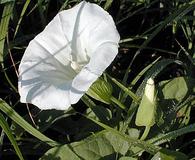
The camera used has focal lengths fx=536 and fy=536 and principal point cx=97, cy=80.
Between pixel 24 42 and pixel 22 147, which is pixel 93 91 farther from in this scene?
pixel 24 42

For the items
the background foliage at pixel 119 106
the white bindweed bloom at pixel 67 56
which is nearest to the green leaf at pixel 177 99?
the background foliage at pixel 119 106

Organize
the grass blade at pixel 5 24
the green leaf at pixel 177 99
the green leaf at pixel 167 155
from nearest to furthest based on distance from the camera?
the green leaf at pixel 167 155
the green leaf at pixel 177 99
the grass blade at pixel 5 24

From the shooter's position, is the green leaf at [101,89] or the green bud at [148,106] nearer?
the green bud at [148,106]

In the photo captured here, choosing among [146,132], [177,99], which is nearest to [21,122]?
[146,132]

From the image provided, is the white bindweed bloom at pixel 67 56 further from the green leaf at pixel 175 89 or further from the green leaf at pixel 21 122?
the green leaf at pixel 175 89

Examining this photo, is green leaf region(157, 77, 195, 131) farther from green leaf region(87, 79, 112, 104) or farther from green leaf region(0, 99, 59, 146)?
green leaf region(0, 99, 59, 146)

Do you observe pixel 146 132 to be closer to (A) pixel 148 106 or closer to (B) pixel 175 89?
(A) pixel 148 106
